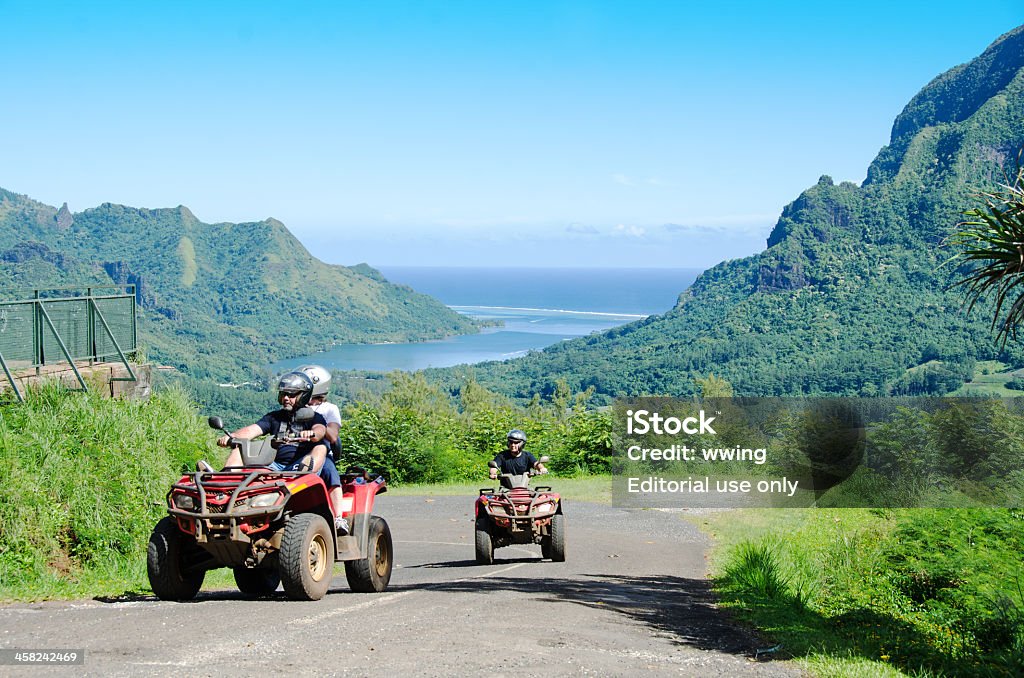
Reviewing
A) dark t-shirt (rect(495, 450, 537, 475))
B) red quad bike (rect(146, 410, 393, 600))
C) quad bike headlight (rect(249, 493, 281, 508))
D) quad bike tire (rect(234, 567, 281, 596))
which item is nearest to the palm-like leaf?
red quad bike (rect(146, 410, 393, 600))

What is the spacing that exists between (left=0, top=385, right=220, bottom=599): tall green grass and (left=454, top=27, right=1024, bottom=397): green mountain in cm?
7616

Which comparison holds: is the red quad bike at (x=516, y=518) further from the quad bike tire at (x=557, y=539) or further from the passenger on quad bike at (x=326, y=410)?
the passenger on quad bike at (x=326, y=410)

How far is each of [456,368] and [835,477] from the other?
133 m

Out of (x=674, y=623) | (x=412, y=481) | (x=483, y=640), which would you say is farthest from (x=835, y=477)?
(x=483, y=640)

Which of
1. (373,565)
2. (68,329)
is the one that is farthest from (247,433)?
(68,329)

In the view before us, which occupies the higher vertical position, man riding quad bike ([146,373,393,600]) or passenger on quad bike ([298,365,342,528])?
passenger on quad bike ([298,365,342,528])

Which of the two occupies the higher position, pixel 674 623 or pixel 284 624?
pixel 284 624

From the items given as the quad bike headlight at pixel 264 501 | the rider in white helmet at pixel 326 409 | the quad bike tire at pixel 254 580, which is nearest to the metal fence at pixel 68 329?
the quad bike tire at pixel 254 580

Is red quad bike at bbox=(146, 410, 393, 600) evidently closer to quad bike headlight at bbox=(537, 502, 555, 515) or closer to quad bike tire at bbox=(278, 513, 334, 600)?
quad bike tire at bbox=(278, 513, 334, 600)

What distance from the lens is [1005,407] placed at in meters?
21.2

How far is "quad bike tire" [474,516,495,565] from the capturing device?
11711mm

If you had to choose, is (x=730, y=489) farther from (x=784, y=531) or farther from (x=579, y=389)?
(x=579, y=389)

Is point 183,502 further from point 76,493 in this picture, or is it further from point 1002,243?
point 1002,243

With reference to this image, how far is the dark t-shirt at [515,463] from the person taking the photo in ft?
38.6
